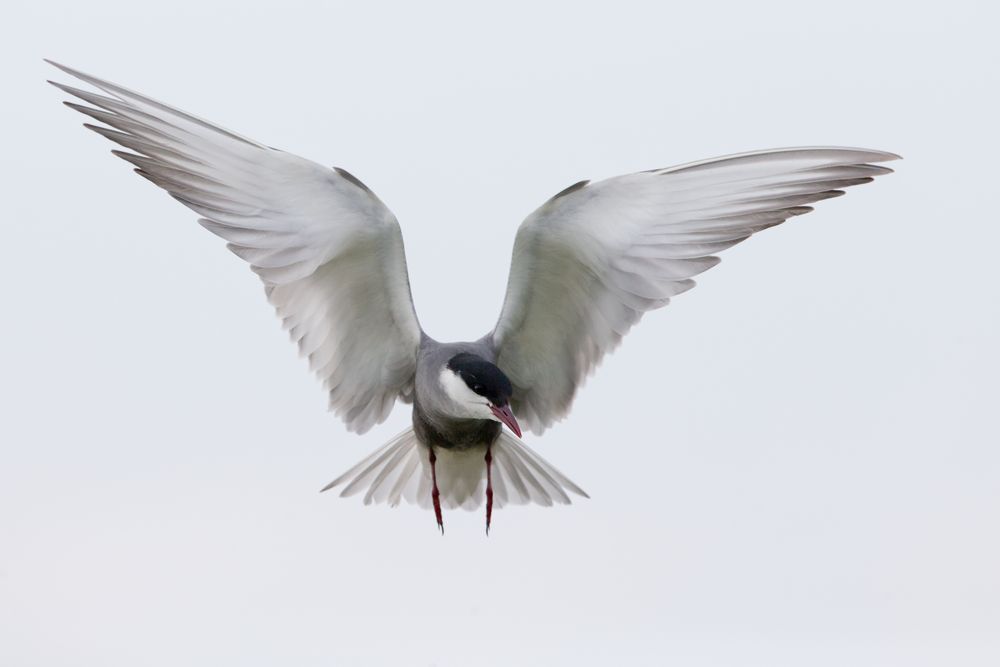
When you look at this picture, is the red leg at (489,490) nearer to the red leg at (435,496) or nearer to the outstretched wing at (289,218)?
the red leg at (435,496)

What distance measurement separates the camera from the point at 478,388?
17.2 ft

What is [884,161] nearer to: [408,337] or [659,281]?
[659,281]

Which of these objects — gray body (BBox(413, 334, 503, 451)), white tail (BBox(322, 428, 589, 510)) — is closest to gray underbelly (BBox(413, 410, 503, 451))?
gray body (BBox(413, 334, 503, 451))

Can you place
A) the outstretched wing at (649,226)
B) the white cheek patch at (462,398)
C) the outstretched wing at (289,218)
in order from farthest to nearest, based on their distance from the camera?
the white cheek patch at (462,398) < the outstretched wing at (649,226) < the outstretched wing at (289,218)

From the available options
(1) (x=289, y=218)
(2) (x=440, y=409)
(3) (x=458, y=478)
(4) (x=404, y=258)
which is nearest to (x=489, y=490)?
(3) (x=458, y=478)

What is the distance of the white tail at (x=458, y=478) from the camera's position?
6.17 m

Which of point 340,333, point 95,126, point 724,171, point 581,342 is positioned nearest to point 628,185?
point 724,171

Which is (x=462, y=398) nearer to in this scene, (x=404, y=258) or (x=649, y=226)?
(x=404, y=258)

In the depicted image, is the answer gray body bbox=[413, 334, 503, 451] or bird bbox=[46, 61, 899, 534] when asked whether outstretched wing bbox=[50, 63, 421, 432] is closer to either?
bird bbox=[46, 61, 899, 534]

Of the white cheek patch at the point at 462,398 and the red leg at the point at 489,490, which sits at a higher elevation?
the white cheek patch at the point at 462,398

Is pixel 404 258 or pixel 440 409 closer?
pixel 404 258

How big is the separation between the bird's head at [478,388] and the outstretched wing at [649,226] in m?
0.42

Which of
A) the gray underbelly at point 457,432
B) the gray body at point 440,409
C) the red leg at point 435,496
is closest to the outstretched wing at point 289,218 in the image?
the gray body at point 440,409

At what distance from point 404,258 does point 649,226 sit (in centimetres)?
95
